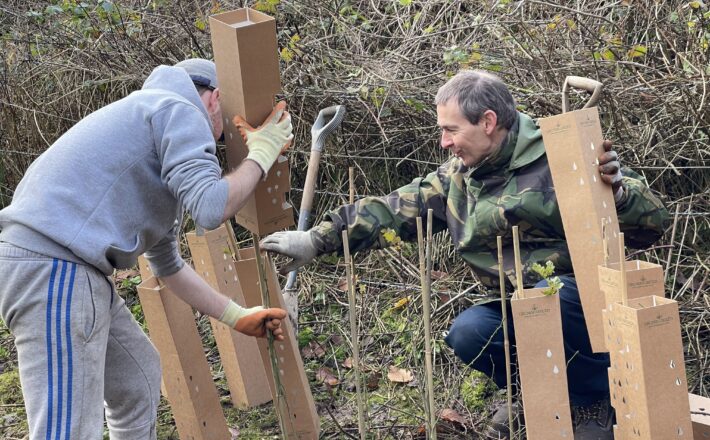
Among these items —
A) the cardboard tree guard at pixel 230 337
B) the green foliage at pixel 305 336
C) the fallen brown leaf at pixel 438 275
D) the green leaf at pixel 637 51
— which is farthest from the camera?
the fallen brown leaf at pixel 438 275

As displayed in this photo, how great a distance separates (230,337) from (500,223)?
1.23 meters

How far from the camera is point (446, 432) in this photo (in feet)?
11.0

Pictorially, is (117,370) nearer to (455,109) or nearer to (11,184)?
(455,109)

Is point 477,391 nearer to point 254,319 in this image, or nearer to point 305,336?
point 305,336

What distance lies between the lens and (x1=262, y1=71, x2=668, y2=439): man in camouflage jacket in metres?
3.16

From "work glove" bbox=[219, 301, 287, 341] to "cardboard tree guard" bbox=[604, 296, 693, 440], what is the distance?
3.57 ft

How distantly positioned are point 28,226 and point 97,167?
0.78 ft

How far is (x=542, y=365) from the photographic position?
233cm

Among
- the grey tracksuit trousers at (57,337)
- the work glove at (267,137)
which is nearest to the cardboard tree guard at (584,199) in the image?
the work glove at (267,137)

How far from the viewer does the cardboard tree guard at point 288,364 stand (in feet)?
10.5

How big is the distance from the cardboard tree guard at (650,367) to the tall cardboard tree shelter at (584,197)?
36 centimetres

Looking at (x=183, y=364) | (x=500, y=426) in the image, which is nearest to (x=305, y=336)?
(x=183, y=364)

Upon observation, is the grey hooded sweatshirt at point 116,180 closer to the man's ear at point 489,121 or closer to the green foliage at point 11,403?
the man's ear at point 489,121

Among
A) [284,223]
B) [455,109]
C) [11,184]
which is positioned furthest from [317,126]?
[11,184]
